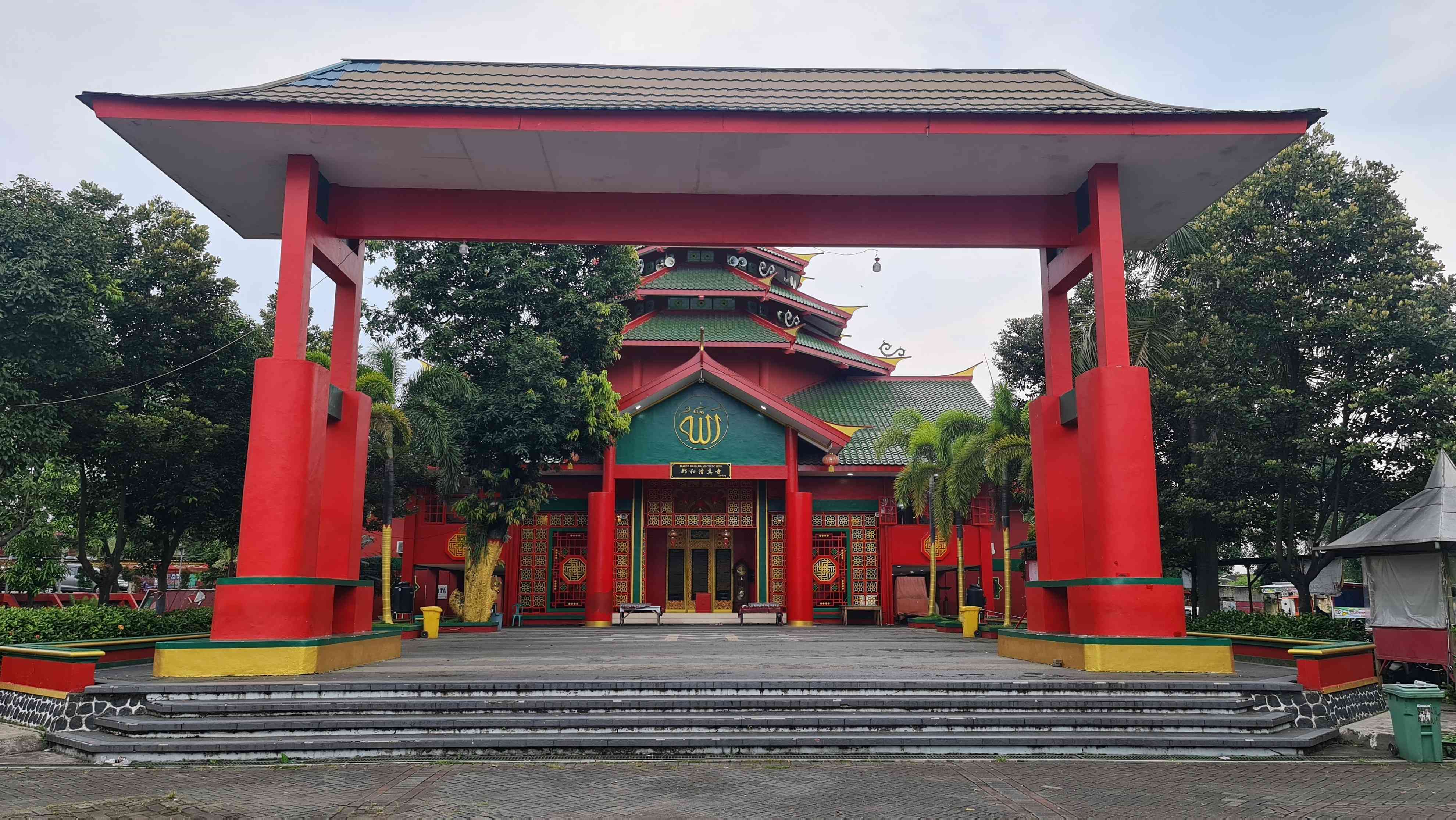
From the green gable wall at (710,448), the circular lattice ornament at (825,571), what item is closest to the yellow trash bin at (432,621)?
the green gable wall at (710,448)

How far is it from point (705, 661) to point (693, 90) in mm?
6359

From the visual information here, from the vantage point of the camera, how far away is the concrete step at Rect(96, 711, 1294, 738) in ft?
23.8

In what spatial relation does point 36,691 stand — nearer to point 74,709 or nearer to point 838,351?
point 74,709

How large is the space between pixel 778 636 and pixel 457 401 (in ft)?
27.1

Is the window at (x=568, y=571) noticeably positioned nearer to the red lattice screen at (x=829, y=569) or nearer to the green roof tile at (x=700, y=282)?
the red lattice screen at (x=829, y=569)

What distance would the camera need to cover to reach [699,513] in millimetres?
24594

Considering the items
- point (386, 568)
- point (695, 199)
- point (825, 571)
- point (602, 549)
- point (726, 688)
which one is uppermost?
point (695, 199)

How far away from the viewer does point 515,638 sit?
17.3 metres

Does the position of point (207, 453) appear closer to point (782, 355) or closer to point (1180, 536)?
point (782, 355)

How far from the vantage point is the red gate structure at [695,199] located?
9031 millimetres

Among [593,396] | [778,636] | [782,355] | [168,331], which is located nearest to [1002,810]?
[778,636]

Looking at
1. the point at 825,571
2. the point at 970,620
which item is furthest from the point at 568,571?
the point at 970,620

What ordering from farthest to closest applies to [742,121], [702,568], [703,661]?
[702,568] < [703,661] < [742,121]

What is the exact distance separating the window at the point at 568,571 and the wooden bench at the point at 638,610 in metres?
1.46
